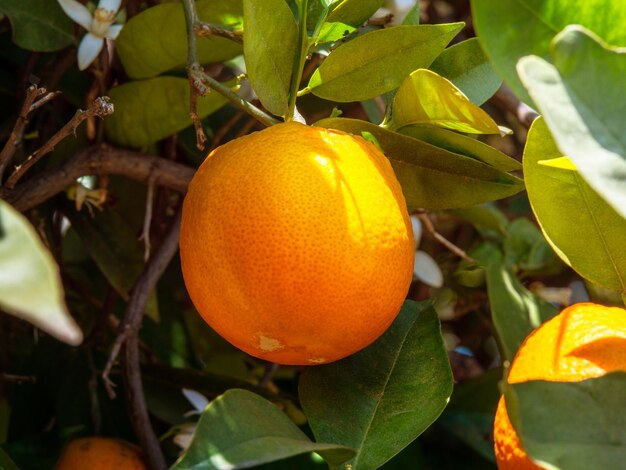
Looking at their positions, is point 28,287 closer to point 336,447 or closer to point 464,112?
point 336,447

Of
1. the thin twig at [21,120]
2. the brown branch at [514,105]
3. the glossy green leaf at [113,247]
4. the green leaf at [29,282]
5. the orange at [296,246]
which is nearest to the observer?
the green leaf at [29,282]

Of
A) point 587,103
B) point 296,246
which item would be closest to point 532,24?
point 587,103

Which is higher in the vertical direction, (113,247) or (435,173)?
(435,173)

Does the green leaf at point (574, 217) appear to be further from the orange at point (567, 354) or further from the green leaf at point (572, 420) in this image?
the green leaf at point (572, 420)

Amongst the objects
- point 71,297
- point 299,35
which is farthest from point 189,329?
point 299,35

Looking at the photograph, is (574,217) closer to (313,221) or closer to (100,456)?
(313,221)

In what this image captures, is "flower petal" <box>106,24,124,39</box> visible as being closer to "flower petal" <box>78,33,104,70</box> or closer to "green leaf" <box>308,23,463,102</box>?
"flower petal" <box>78,33,104,70</box>

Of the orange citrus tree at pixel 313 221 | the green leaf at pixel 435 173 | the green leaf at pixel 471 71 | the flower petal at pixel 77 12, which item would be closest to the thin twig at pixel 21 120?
the orange citrus tree at pixel 313 221

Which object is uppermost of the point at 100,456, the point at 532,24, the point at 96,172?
the point at 532,24
